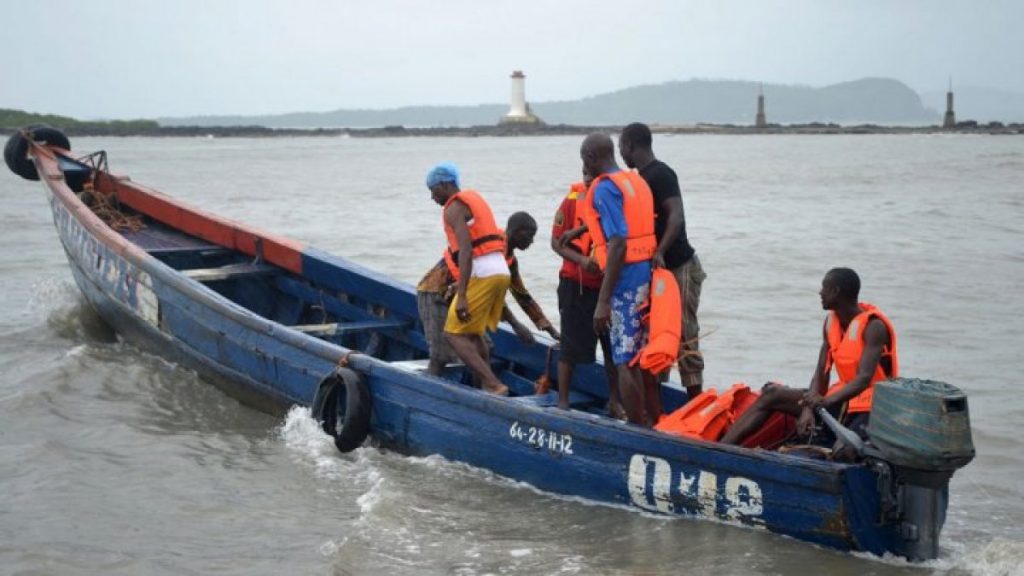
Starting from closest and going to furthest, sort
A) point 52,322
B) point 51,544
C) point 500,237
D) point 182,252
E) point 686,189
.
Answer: point 51,544 < point 500,237 < point 182,252 < point 52,322 < point 686,189

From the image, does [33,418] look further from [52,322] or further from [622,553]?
[622,553]

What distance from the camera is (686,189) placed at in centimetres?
3419

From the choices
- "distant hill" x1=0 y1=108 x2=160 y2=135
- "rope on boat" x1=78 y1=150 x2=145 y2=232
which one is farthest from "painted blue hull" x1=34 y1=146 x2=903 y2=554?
"distant hill" x1=0 y1=108 x2=160 y2=135

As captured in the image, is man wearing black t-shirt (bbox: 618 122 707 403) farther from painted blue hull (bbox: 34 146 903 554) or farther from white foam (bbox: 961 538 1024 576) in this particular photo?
white foam (bbox: 961 538 1024 576)

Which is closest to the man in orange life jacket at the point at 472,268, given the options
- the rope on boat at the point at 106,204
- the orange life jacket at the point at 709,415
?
the orange life jacket at the point at 709,415

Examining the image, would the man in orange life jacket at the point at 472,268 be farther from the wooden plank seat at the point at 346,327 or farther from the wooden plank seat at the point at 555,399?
the wooden plank seat at the point at 346,327

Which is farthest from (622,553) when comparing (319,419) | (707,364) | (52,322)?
(52,322)

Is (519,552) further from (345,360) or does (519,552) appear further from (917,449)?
(917,449)

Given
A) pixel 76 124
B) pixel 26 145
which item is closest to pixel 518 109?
pixel 76 124

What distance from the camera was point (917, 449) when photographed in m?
5.18

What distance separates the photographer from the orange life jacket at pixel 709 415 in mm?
6211

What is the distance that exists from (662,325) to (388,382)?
6.26ft

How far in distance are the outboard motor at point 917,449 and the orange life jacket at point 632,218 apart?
1.45m

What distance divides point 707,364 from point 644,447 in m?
4.98
